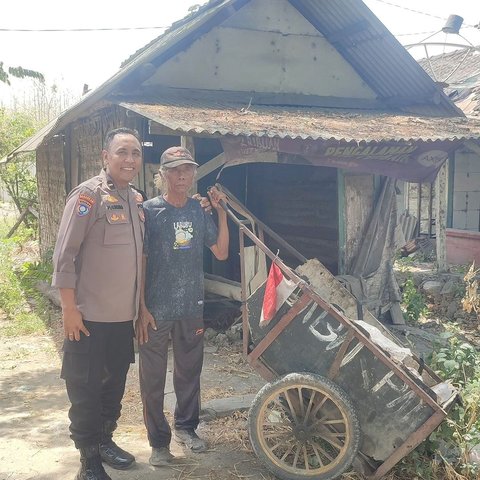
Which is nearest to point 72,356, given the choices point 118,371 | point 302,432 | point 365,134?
point 118,371

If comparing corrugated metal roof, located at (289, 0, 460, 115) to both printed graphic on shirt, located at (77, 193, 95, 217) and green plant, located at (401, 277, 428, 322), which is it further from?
printed graphic on shirt, located at (77, 193, 95, 217)

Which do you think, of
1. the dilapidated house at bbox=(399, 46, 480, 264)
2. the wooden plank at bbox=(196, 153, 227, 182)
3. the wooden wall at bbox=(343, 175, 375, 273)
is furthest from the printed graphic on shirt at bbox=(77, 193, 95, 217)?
the dilapidated house at bbox=(399, 46, 480, 264)

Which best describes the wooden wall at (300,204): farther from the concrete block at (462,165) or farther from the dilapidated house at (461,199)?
the concrete block at (462,165)

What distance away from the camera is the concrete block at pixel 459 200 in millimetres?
11953

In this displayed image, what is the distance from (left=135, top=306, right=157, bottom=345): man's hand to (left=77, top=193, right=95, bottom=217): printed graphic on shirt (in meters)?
0.76

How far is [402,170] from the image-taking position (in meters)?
6.89

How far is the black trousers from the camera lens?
3.09 meters

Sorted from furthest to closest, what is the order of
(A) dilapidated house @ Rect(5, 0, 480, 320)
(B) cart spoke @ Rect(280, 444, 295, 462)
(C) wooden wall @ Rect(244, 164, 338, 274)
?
(C) wooden wall @ Rect(244, 164, 338, 274) → (A) dilapidated house @ Rect(5, 0, 480, 320) → (B) cart spoke @ Rect(280, 444, 295, 462)

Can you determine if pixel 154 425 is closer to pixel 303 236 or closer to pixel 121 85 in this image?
pixel 121 85

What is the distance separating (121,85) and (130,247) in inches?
162

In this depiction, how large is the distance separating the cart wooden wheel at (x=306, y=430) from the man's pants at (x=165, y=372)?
1.73 feet

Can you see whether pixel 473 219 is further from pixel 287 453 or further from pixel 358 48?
pixel 287 453

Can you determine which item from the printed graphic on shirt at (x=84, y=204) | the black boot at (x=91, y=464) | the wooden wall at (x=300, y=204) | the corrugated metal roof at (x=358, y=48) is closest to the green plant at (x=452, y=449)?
the black boot at (x=91, y=464)

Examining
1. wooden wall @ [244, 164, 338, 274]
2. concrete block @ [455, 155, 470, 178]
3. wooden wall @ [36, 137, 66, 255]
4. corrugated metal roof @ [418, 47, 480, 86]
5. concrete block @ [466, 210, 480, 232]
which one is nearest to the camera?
wooden wall @ [244, 164, 338, 274]
